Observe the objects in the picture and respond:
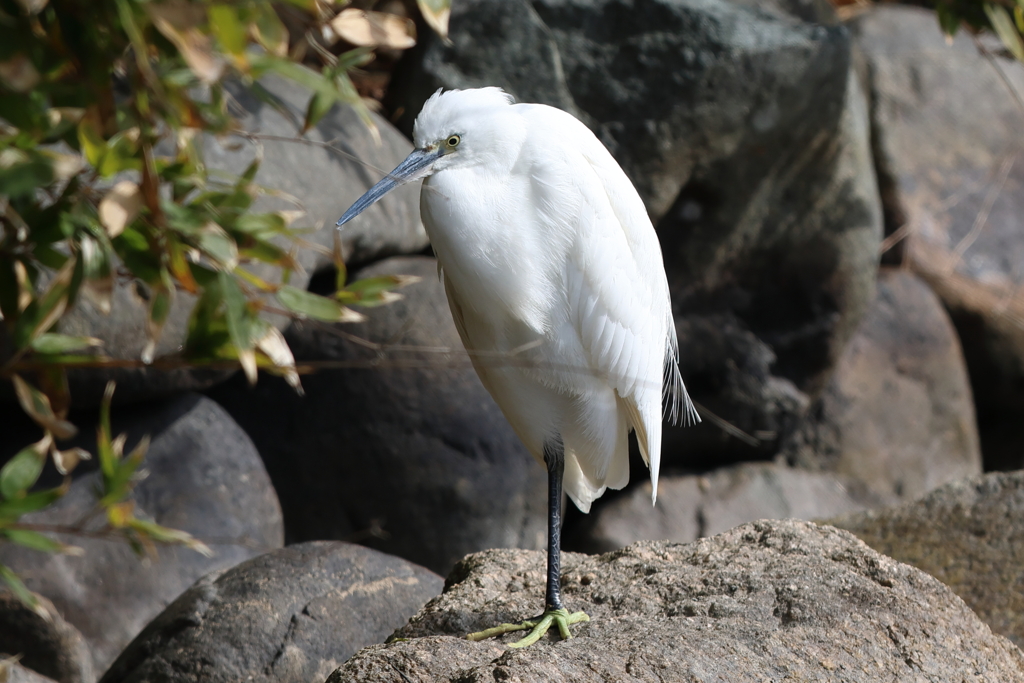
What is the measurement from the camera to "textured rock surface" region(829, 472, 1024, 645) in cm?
259

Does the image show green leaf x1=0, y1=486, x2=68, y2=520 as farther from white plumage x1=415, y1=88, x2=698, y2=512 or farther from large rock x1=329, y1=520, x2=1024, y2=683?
white plumage x1=415, y1=88, x2=698, y2=512

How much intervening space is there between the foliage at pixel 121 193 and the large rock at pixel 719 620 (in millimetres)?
699

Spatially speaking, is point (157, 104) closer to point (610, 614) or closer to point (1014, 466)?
point (610, 614)

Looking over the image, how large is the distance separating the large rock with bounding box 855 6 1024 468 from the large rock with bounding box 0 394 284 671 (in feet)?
11.6

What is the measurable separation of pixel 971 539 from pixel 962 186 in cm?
307

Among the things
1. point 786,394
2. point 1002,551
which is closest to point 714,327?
point 786,394

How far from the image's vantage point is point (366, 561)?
101 inches

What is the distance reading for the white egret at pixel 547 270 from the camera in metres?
1.79

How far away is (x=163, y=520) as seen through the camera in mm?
3162

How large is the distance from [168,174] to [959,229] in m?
4.95

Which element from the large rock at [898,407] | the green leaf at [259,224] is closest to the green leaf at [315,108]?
the green leaf at [259,224]

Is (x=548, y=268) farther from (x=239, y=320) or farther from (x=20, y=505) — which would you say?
(x=20, y=505)

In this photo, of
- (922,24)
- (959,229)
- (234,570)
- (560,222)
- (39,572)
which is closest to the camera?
(560,222)

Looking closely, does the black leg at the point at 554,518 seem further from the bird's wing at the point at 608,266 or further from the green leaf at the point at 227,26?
the green leaf at the point at 227,26
